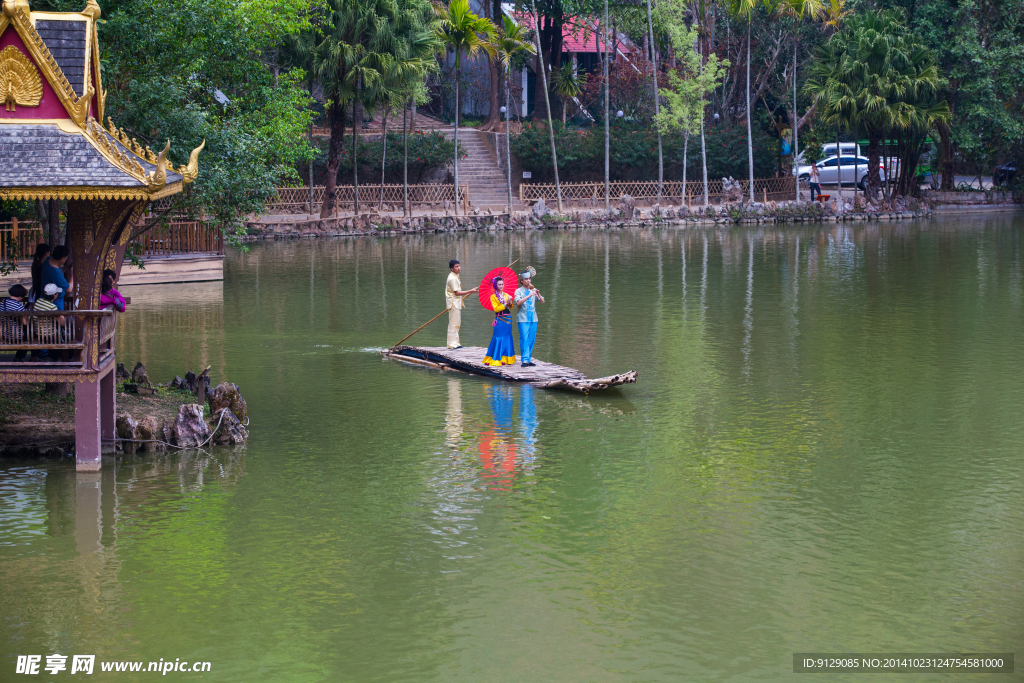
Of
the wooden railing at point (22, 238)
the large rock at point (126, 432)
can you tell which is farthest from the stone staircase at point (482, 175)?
the large rock at point (126, 432)

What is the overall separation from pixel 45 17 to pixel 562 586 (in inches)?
376

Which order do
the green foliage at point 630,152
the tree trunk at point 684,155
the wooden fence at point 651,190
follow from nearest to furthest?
1. the tree trunk at point 684,155
2. the wooden fence at point 651,190
3. the green foliage at point 630,152

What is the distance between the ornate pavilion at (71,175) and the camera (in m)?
12.8

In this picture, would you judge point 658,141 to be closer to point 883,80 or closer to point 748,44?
point 748,44

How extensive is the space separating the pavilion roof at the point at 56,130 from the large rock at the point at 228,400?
296cm

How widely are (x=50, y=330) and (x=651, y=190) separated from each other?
43.1 metres

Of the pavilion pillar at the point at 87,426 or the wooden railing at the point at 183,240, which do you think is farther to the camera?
the wooden railing at the point at 183,240

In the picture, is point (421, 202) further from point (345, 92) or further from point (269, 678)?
point (269, 678)

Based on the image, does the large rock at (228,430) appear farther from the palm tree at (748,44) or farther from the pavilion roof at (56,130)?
the palm tree at (748,44)

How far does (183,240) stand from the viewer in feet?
101

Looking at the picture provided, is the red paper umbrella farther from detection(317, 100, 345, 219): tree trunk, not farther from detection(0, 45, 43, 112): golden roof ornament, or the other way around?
detection(317, 100, 345, 219): tree trunk

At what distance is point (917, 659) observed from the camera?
8.73 m

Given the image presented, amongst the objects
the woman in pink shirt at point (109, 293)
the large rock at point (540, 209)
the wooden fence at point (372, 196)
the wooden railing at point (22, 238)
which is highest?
the wooden fence at point (372, 196)

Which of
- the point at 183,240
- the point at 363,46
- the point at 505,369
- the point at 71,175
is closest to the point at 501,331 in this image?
the point at 505,369
